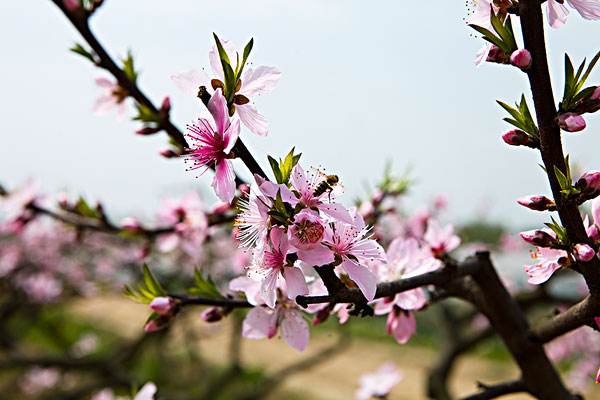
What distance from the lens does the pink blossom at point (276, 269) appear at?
2.20 feet

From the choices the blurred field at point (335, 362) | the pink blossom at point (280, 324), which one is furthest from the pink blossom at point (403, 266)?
the blurred field at point (335, 362)

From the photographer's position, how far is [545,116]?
0.64 m

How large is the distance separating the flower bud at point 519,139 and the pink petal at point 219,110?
0.32m

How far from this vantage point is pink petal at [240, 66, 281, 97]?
2.32 ft

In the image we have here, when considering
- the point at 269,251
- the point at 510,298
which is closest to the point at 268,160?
the point at 269,251

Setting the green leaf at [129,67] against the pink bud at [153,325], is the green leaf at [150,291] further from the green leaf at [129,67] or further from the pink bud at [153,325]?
the green leaf at [129,67]

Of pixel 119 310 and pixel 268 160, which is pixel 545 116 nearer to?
pixel 268 160

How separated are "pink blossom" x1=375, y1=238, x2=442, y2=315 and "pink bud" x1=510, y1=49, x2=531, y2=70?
1.34 feet

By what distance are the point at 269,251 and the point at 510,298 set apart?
527 millimetres

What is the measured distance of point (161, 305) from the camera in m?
0.90

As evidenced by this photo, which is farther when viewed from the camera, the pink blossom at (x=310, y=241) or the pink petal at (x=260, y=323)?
the pink petal at (x=260, y=323)

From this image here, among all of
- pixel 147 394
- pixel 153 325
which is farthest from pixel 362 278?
pixel 147 394

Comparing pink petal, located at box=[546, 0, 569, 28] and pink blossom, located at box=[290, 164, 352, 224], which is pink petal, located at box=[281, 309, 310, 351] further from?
pink petal, located at box=[546, 0, 569, 28]

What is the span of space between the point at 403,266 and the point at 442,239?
0.15 metres
